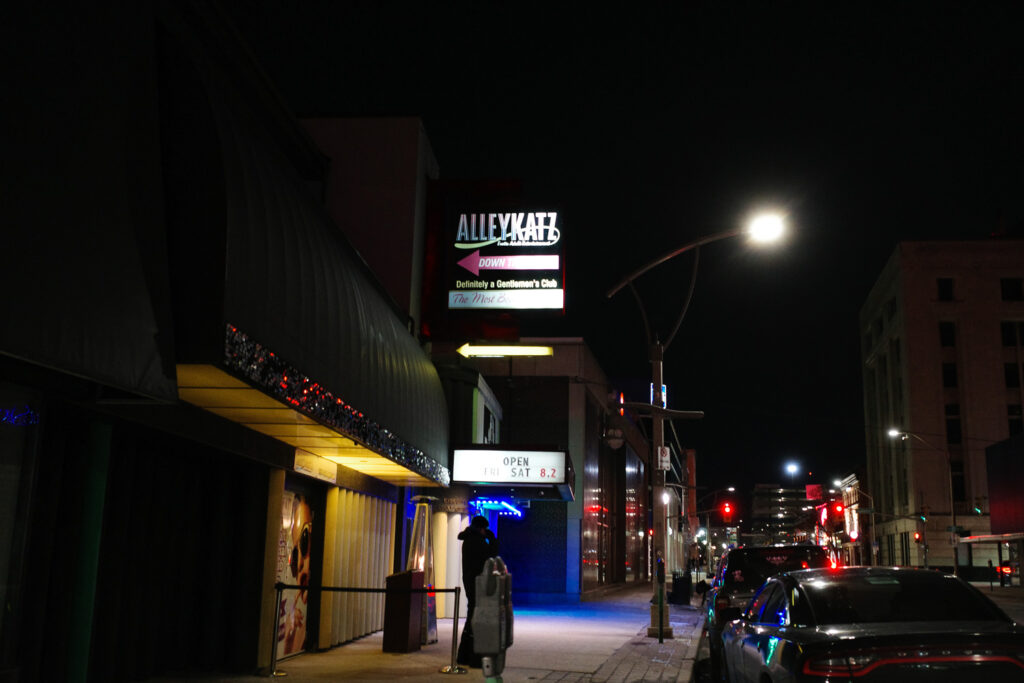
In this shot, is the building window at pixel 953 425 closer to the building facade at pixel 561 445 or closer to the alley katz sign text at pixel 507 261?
the building facade at pixel 561 445

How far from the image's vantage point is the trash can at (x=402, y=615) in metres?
14.2

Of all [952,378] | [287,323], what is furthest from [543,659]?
[952,378]

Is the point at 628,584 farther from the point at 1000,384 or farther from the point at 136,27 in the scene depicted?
the point at 136,27

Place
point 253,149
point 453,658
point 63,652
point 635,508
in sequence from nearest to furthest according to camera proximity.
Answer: point 63,652, point 253,149, point 453,658, point 635,508

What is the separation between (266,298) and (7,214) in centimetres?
278

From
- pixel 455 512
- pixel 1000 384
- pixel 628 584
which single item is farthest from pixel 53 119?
pixel 1000 384

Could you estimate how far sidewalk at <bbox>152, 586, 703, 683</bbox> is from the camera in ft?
38.9

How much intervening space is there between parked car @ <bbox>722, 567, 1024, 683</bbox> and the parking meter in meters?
2.23

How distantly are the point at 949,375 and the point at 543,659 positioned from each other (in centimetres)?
7436

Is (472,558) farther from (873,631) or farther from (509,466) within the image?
(509,466)

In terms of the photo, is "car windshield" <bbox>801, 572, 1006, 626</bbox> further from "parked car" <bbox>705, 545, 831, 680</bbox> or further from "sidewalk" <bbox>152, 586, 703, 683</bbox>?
"parked car" <bbox>705, 545, 831, 680</bbox>

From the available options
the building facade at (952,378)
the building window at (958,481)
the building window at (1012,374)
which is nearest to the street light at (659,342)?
the building facade at (952,378)

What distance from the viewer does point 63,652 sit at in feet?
26.2

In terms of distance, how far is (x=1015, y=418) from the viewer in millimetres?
77062
